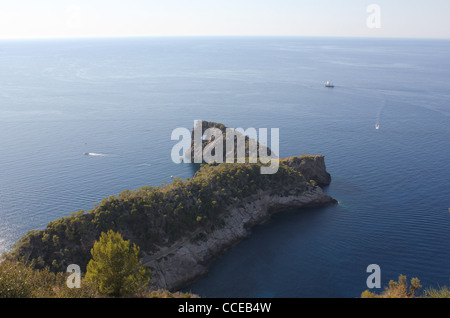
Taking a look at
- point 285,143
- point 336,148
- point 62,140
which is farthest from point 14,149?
point 336,148

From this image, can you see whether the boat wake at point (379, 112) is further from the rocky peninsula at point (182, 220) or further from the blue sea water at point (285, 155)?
the rocky peninsula at point (182, 220)

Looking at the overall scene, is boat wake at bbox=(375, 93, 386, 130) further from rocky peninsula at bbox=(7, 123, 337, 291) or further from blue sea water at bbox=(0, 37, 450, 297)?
rocky peninsula at bbox=(7, 123, 337, 291)

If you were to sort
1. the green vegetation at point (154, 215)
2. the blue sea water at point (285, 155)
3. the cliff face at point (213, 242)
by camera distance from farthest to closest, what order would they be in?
the blue sea water at point (285, 155), the cliff face at point (213, 242), the green vegetation at point (154, 215)

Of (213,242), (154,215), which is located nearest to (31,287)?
(154,215)

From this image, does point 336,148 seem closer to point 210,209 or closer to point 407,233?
point 407,233

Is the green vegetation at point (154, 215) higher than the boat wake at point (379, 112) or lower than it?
lower

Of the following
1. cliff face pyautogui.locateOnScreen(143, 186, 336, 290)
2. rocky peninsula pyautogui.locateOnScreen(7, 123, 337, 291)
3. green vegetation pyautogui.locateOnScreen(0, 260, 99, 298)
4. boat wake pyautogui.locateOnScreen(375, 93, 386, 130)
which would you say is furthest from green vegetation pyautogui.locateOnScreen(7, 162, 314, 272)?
boat wake pyautogui.locateOnScreen(375, 93, 386, 130)

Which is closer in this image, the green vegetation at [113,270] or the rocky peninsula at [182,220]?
the green vegetation at [113,270]

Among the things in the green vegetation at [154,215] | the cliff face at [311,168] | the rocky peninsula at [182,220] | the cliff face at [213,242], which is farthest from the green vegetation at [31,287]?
the cliff face at [311,168]
